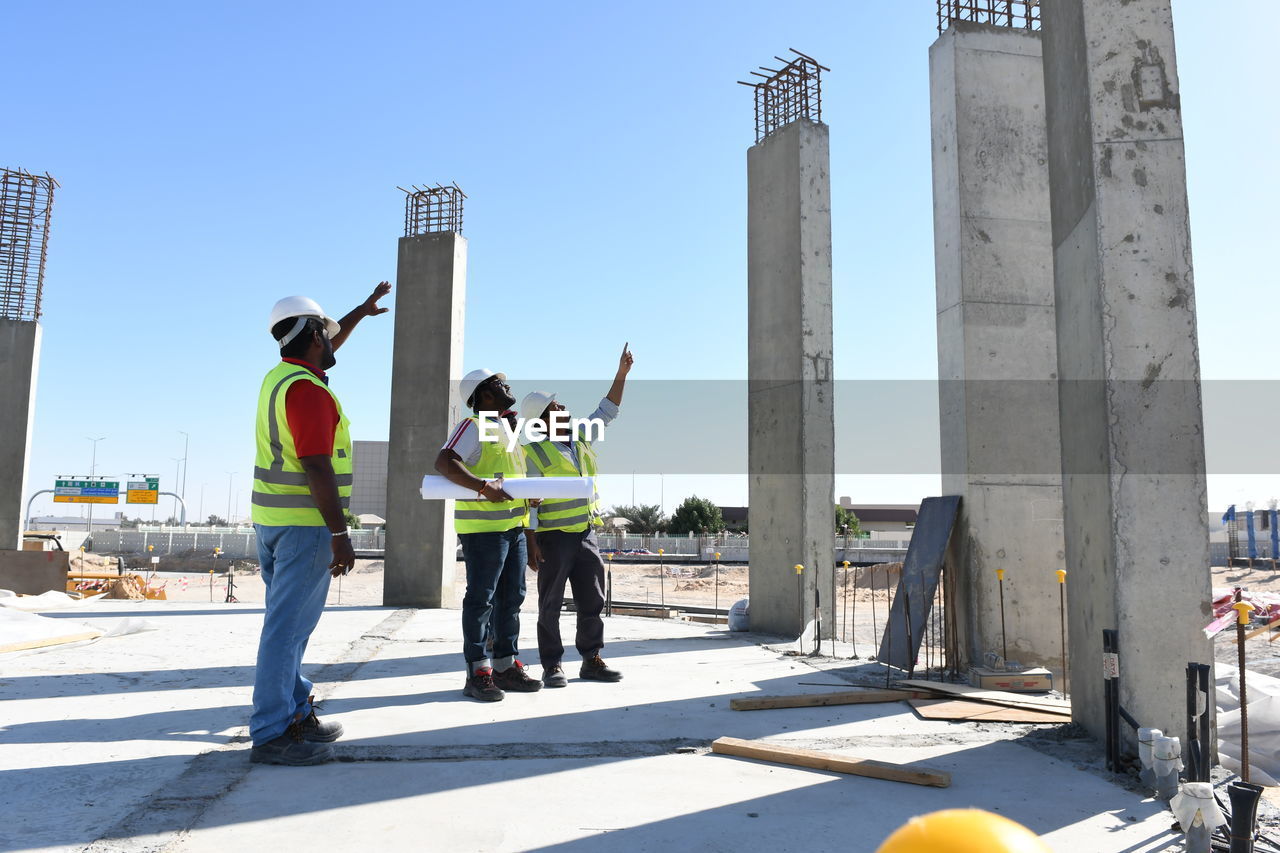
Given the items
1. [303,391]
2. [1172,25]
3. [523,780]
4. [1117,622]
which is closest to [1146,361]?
[1117,622]

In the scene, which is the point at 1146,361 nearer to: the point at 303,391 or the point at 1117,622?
the point at 1117,622

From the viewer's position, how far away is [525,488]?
14.2 ft

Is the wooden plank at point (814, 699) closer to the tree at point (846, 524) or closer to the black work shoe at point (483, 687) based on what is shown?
the black work shoe at point (483, 687)

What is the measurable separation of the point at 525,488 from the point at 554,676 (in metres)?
1.26

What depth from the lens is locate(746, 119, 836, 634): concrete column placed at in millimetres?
7828

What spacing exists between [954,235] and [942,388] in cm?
119

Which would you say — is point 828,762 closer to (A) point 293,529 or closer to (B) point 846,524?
(A) point 293,529

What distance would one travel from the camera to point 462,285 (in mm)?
11969

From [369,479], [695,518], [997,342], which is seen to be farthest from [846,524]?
[369,479]

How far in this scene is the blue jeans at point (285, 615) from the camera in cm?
312

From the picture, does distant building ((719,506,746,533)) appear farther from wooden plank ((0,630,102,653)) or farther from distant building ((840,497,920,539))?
wooden plank ((0,630,102,653))

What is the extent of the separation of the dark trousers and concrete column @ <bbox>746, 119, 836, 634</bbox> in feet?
9.93

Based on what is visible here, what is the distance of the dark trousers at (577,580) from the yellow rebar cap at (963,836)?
4076 millimetres

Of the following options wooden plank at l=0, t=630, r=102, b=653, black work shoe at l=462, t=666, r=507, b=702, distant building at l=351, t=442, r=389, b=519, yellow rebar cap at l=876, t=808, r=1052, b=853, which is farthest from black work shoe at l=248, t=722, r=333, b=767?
distant building at l=351, t=442, r=389, b=519
